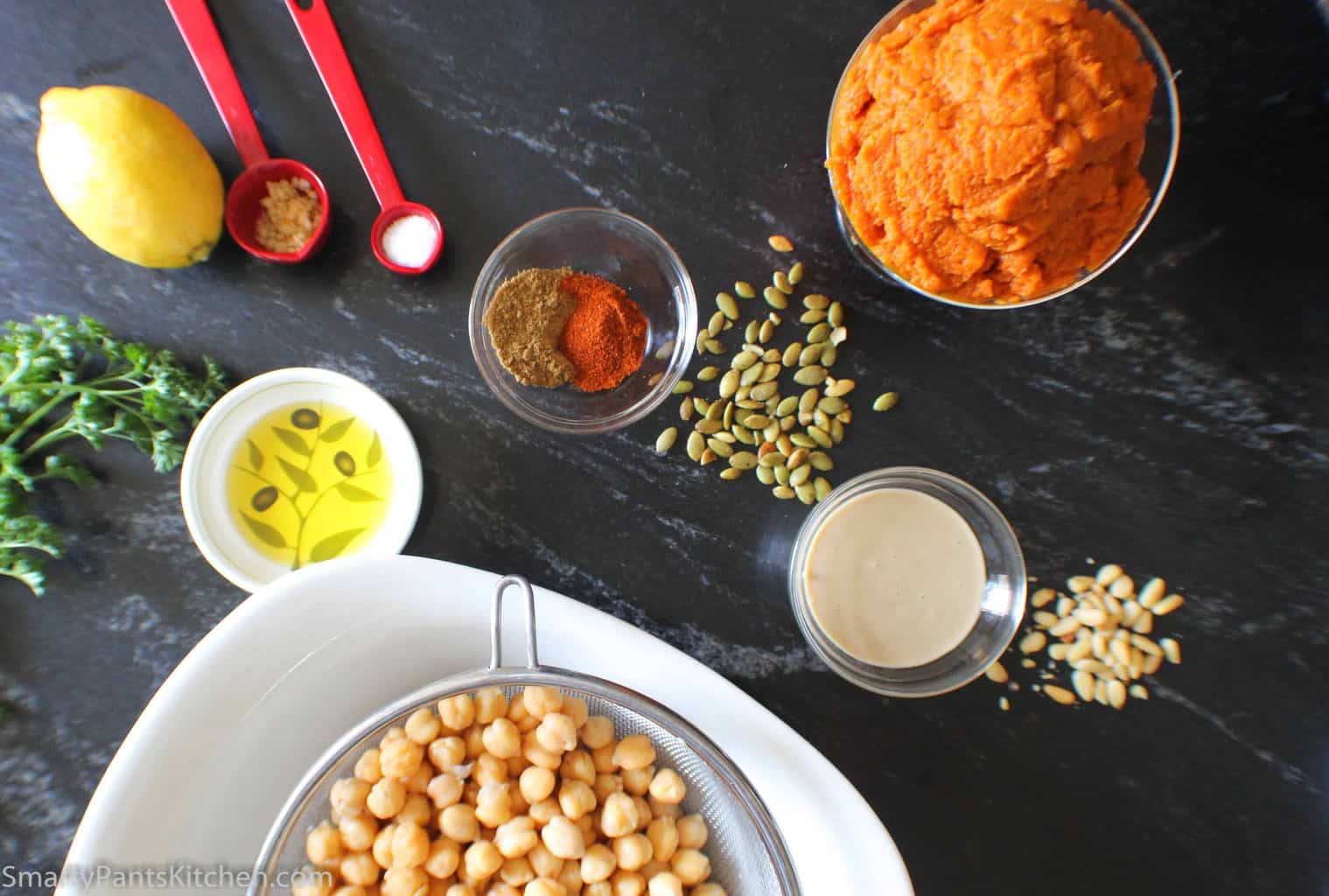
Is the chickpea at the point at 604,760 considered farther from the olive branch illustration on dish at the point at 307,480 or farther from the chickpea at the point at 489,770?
the olive branch illustration on dish at the point at 307,480

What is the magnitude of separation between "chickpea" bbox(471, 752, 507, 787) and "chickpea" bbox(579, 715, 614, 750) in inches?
4.7

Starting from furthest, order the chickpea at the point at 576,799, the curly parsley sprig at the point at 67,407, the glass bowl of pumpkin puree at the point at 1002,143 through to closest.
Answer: the curly parsley sprig at the point at 67,407 < the chickpea at the point at 576,799 < the glass bowl of pumpkin puree at the point at 1002,143

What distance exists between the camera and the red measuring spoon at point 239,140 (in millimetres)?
1189

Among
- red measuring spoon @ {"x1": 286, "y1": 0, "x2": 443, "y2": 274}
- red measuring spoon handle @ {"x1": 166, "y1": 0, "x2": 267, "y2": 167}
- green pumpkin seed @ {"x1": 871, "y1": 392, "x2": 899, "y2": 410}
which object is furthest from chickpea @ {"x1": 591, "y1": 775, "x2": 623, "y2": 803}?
red measuring spoon handle @ {"x1": 166, "y1": 0, "x2": 267, "y2": 167}

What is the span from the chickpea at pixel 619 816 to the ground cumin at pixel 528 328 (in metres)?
0.64

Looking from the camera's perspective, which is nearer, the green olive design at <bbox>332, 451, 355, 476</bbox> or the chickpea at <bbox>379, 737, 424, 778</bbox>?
the chickpea at <bbox>379, 737, 424, 778</bbox>

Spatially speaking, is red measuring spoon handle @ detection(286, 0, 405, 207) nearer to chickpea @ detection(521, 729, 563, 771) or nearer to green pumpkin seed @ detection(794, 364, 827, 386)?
green pumpkin seed @ detection(794, 364, 827, 386)

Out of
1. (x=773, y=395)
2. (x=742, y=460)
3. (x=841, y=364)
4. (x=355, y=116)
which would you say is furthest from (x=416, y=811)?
(x=355, y=116)

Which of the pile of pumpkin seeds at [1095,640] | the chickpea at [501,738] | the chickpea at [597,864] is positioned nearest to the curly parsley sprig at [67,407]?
the chickpea at [501,738]

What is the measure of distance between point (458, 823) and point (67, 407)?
0.94m

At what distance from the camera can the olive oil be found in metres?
1.22

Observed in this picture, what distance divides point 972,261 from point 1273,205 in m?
0.63

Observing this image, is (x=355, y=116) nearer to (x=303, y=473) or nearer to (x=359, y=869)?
(x=303, y=473)

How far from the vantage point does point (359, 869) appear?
39.3 inches
